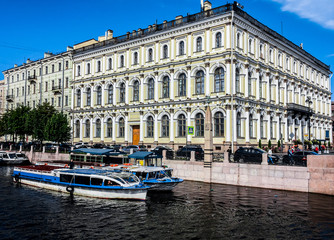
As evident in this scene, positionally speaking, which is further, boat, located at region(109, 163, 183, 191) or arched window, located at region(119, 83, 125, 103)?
arched window, located at region(119, 83, 125, 103)

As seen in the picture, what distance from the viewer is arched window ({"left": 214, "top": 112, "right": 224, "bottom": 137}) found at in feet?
132

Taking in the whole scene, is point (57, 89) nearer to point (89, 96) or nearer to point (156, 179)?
point (89, 96)

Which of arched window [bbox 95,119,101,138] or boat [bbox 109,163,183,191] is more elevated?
arched window [bbox 95,119,101,138]

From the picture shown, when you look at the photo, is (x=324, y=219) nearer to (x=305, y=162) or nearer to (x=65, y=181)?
(x=305, y=162)

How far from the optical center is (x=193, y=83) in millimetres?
42906

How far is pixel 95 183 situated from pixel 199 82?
2425cm

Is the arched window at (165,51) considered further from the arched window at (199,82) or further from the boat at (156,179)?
the boat at (156,179)

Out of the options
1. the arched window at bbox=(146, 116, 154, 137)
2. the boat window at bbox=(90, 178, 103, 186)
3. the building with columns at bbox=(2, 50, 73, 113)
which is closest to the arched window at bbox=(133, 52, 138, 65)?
the arched window at bbox=(146, 116, 154, 137)

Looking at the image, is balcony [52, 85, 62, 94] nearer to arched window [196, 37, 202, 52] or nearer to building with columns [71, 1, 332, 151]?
building with columns [71, 1, 332, 151]

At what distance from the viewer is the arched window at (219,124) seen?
132 ft

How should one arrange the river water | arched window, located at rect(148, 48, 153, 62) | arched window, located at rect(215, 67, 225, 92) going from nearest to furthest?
the river water
arched window, located at rect(215, 67, 225, 92)
arched window, located at rect(148, 48, 153, 62)

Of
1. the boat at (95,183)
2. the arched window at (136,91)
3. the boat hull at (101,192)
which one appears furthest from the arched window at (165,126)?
the boat hull at (101,192)

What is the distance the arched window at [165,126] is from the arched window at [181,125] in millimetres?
1855

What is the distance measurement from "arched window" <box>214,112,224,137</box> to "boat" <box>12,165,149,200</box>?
64.4ft
